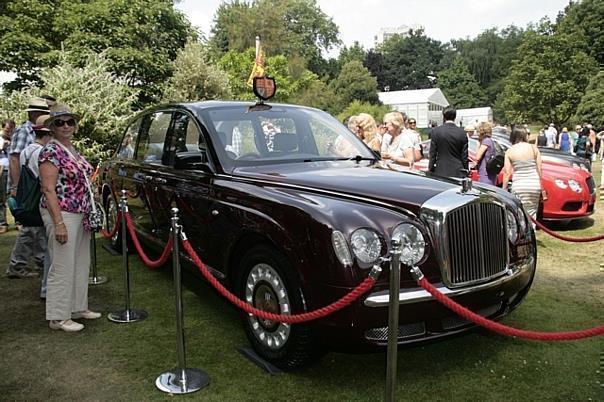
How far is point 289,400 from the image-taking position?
3348 mm

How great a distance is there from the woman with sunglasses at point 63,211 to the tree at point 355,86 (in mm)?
64698

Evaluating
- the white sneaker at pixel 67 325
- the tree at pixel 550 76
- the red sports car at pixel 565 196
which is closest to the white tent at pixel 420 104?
the tree at pixel 550 76

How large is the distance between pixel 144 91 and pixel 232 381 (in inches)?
855

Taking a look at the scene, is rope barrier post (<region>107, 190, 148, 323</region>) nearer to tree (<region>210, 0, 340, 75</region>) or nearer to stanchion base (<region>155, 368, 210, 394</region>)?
stanchion base (<region>155, 368, 210, 394</region>)

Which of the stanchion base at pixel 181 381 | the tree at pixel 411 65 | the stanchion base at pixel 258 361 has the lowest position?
the stanchion base at pixel 181 381

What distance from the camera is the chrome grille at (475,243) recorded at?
330 cm

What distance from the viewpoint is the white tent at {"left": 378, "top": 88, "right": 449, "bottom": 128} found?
246 feet

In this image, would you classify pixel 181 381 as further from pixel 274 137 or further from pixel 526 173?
pixel 526 173

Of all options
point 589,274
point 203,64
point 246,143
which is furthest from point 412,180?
point 203,64

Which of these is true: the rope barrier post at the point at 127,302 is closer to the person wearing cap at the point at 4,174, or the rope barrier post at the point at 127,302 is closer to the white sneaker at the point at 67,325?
the white sneaker at the point at 67,325

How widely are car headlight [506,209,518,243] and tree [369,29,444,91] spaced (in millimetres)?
112990

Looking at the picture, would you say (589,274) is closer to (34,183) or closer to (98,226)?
(98,226)

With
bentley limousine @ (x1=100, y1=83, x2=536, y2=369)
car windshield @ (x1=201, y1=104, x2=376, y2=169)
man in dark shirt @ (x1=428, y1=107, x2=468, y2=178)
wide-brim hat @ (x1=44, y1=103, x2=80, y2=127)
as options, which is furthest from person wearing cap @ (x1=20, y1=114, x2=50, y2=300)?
man in dark shirt @ (x1=428, y1=107, x2=468, y2=178)

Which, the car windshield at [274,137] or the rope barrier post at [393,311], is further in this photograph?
the car windshield at [274,137]
